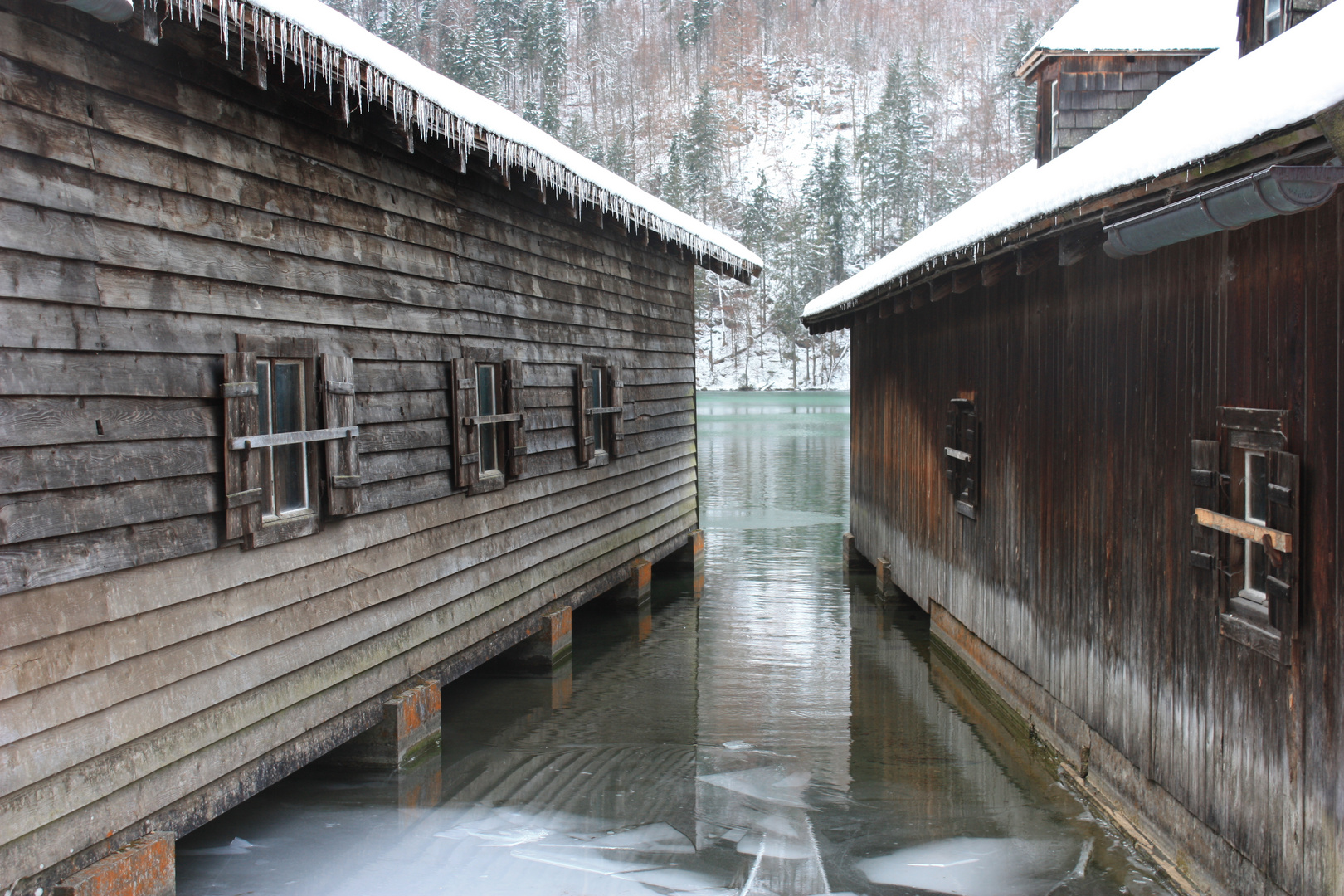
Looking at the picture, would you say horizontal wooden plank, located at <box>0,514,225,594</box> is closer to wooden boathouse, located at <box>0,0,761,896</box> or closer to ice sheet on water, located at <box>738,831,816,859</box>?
wooden boathouse, located at <box>0,0,761,896</box>

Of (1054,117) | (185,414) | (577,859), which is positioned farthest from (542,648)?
(1054,117)

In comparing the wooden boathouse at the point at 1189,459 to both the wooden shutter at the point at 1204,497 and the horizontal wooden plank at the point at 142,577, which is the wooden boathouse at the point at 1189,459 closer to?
the wooden shutter at the point at 1204,497

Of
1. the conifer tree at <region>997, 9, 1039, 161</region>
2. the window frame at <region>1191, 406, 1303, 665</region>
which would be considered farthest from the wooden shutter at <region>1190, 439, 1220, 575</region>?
the conifer tree at <region>997, 9, 1039, 161</region>

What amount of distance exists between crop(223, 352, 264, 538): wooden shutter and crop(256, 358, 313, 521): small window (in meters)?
0.16

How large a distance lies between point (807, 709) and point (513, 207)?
4893 millimetres

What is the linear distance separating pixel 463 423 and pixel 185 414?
2894mm

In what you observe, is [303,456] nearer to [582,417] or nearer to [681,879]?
[681,879]

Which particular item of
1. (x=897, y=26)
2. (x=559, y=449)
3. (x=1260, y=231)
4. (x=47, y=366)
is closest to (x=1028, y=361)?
(x=1260, y=231)

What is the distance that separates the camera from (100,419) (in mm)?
4145

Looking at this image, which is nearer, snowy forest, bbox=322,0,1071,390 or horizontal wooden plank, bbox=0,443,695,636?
horizontal wooden plank, bbox=0,443,695,636

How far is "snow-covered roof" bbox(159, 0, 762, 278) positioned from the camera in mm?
4438

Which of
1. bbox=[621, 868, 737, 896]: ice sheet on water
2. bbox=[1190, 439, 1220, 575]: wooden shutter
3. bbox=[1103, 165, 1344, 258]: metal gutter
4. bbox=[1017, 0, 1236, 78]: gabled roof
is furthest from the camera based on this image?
bbox=[1017, 0, 1236, 78]: gabled roof

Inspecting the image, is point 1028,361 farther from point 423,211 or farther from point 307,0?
point 307,0

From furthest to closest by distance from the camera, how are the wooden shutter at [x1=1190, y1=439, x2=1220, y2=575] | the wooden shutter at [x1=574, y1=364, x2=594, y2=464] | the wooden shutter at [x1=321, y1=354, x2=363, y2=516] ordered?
the wooden shutter at [x1=574, y1=364, x2=594, y2=464]
the wooden shutter at [x1=321, y1=354, x2=363, y2=516]
the wooden shutter at [x1=1190, y1=439, x2=1220, y2=575]
